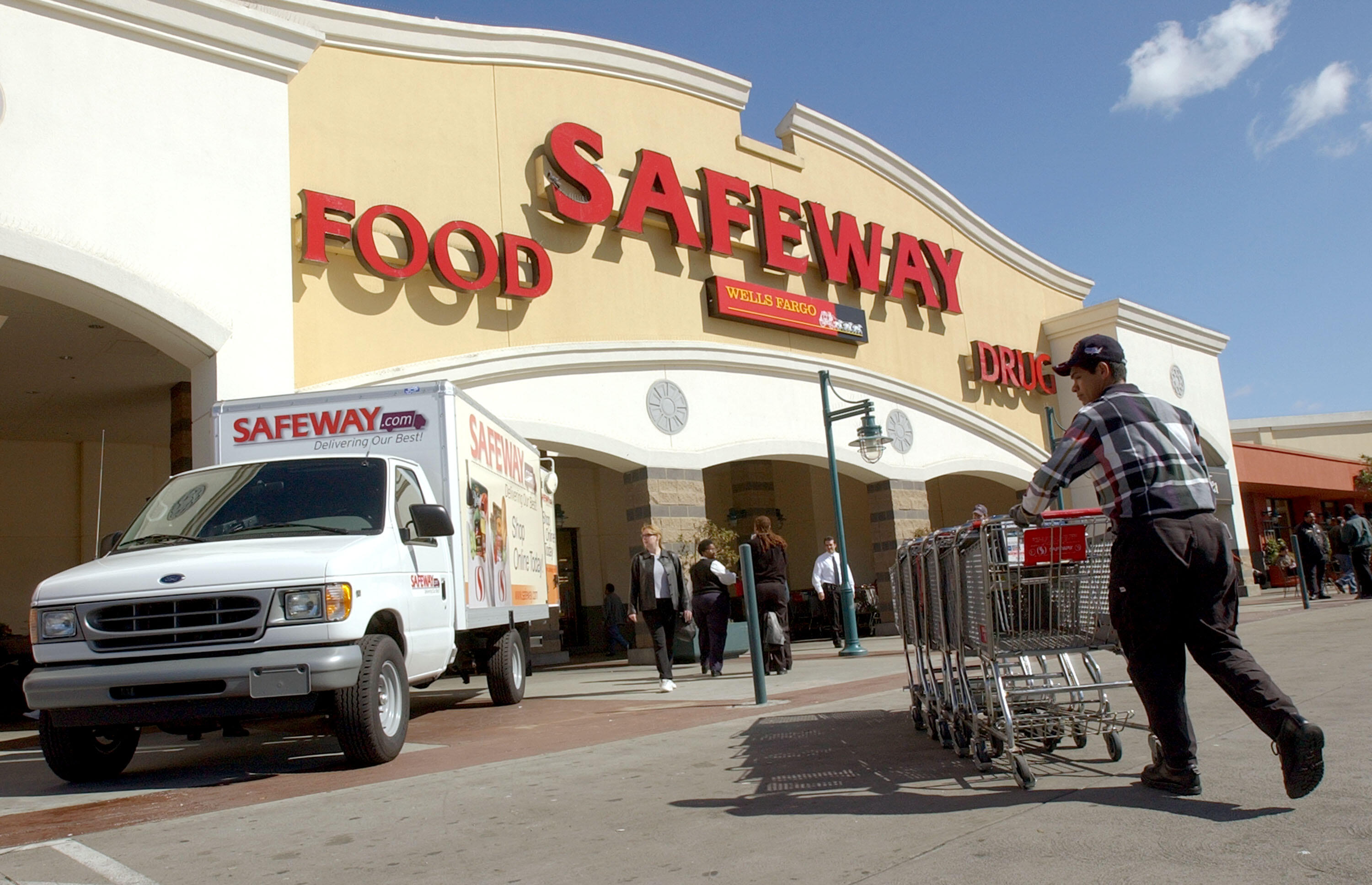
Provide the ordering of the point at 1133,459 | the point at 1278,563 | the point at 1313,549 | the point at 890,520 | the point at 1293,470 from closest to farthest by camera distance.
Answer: the point at 1133,459
the point at 1313,549
the point at 890,520
the point at 1278,563
the point at 1293,470

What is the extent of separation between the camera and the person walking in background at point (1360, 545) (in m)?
19.9

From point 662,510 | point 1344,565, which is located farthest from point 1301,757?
point 1344,565

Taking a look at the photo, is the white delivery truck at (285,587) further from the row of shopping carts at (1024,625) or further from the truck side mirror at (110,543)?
the row of shopping carts at (1024,625)

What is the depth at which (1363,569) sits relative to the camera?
19.8 meters

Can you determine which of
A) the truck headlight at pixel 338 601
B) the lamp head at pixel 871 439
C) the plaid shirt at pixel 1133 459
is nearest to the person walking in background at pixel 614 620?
the lamp head at pixel 871 439

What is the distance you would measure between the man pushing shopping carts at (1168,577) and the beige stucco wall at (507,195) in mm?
11523

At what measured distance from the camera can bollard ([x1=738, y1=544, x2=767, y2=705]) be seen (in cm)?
820

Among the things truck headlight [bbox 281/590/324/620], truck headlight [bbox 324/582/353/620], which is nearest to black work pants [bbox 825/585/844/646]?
truck headlight [bbox 324/582/353/620]

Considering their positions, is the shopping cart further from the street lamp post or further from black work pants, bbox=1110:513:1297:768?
the street lamp post

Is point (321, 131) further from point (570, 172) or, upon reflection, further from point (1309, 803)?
point (1309, 803)

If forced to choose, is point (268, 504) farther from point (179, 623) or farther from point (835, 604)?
point (835, 604)

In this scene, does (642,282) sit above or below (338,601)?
above

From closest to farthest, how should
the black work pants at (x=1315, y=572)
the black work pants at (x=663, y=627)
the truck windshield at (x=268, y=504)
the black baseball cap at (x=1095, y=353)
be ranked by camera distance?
1. the black baseball cap at (x=1095, y=353)
2. the truck windshield at (x=268, y=504)
3. the black work pants at (x=663, y=627)
4. the black work pants at (x=1315, y=572)

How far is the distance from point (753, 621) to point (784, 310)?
40.7 ft
